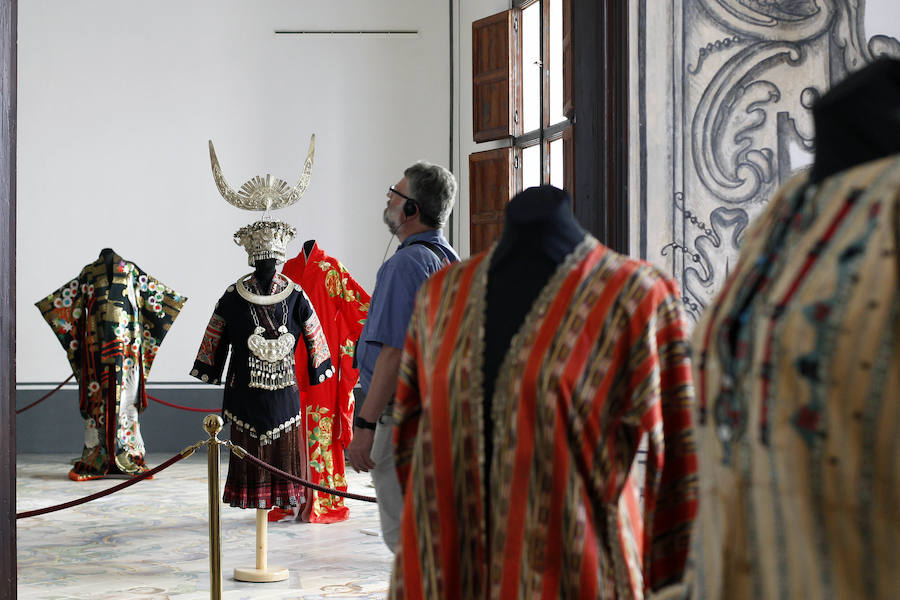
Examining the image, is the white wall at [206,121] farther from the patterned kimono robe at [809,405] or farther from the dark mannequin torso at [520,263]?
the patterned kimono robe at [809,405]

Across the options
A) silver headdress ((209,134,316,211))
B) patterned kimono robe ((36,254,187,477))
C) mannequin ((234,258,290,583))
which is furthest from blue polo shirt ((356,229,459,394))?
patterned kimono robe ((36,254,187,477))

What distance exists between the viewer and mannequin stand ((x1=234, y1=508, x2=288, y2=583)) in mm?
4469

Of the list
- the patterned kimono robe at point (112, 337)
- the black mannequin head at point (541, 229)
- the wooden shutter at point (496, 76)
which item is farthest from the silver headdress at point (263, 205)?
the black mannequin head at point (541, 229)

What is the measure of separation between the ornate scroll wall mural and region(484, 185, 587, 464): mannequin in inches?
48.5

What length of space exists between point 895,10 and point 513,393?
1937 millimetres

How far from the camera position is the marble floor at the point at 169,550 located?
14.3 ft

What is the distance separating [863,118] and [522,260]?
766mm

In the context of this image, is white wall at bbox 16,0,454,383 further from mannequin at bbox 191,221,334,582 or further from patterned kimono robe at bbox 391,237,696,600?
patterned kimono robe at bbox 391,237,696,600

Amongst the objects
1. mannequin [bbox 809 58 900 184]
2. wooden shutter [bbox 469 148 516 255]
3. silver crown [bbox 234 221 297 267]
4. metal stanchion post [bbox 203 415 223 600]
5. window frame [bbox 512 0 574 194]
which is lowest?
metal stanchion post [bbox 203 415 223 600]

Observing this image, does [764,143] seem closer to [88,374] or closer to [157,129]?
[88,374]

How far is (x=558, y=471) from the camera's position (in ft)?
5.11

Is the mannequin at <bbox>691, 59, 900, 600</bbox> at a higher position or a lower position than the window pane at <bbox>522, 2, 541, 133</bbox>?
lower

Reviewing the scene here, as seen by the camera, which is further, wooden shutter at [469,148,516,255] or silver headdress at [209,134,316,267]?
wooden shutter at [469,148,516,255]

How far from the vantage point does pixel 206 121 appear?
8.91m
